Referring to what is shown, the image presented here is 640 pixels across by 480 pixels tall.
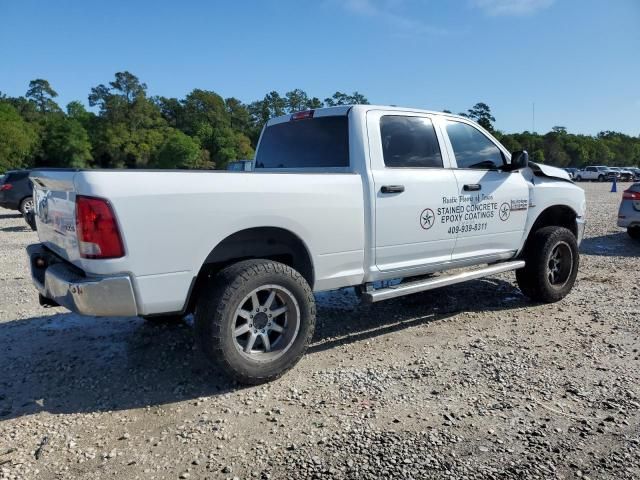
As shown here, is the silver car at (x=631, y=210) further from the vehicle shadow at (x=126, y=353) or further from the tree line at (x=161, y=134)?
the tree line at (x=161, y=134)

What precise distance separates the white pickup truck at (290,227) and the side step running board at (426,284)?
0.02m

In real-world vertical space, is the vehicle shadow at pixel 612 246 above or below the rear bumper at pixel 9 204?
below

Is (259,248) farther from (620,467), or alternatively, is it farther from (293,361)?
(620,467)

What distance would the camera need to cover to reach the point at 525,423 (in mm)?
2975

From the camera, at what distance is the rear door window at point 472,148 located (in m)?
4.78

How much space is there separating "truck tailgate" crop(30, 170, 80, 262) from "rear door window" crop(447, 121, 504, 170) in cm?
337

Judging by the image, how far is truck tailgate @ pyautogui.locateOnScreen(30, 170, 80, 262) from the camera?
305 centimetres

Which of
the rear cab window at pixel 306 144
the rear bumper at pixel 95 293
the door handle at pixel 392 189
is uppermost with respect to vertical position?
the rear cab window at pixel 306 144

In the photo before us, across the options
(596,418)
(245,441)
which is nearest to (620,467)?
(596,418)

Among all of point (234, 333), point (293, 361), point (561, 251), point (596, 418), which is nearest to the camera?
→ point (596, 418)

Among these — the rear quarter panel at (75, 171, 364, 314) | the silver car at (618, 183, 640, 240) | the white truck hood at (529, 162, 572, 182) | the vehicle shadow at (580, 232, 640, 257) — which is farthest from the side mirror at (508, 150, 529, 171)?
the silver car at (618, 183, 640, 240)

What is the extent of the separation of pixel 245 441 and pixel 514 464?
4.79 ft

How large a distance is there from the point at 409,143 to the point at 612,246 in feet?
23.4

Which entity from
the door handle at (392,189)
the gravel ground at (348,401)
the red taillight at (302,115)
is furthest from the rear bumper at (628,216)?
the red taillight at (302,115)
